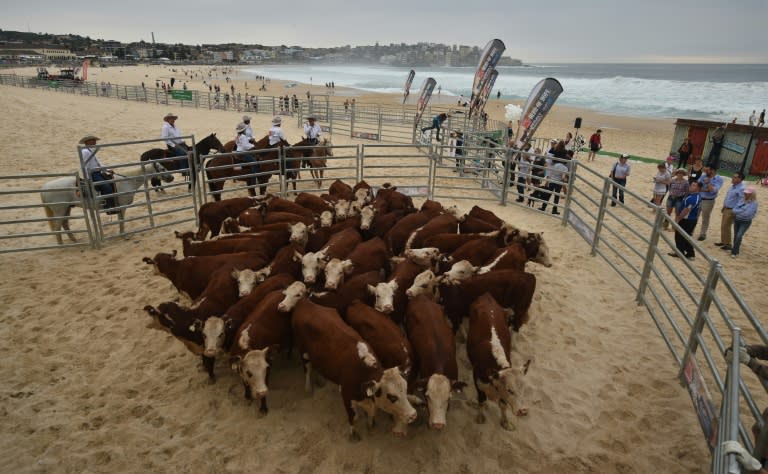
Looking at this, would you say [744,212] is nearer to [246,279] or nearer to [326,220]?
[326,220]

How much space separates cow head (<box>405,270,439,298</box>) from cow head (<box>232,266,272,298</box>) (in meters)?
1.70

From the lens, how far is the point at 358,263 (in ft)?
18.5

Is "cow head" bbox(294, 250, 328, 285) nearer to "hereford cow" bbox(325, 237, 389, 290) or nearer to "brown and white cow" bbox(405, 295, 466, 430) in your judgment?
"hereford cow" bbox(325, 237, 389, 290)

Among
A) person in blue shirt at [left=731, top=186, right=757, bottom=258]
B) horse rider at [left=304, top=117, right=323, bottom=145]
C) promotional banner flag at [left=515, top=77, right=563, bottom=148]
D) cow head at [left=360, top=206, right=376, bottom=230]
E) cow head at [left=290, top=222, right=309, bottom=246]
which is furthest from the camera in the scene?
horse rider at [left=304, top=117, right=323, bottom=145]

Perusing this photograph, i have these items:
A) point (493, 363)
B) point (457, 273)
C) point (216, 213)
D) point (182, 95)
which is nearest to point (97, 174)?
point (216, 213)

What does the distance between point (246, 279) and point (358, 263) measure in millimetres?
1346

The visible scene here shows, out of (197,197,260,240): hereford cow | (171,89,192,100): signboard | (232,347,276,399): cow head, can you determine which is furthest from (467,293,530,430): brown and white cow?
(171,89,192,100): signboard

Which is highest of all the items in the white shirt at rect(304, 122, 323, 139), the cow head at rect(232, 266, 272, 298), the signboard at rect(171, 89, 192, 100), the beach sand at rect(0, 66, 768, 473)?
the white shirt at rect(304, 122, 323, 139)

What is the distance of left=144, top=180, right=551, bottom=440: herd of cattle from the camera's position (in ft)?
12.8

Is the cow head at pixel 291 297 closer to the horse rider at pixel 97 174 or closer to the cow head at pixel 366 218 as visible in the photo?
the cow head at pixel 366 218

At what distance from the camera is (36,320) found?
5547 millimetres

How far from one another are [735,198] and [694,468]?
6.94 metres

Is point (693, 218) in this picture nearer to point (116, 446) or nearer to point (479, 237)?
point (479, 237)

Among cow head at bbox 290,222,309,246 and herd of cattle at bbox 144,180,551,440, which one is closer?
herd of cattle at bbox 144,180,551,440
